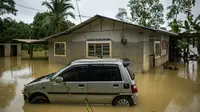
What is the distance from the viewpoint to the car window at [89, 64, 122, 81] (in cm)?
594

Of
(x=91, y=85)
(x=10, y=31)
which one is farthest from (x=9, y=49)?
(x=91, y=85)

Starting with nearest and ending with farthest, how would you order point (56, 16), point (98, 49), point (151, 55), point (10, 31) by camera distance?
1. point (151, 55)
2. point (98, 49)
3. point (56, 16)
4. point (10, 31)

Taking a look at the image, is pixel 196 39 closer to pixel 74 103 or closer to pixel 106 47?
pixel 106 47

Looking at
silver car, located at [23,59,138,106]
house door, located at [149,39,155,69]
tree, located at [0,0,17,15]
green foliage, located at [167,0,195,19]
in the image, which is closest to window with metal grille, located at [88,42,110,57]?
house door, located at [149,39,155,69]

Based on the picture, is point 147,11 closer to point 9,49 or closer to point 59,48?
point 59,48

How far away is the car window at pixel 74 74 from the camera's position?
240 inches

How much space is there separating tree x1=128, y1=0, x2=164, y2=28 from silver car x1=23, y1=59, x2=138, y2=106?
27.8 metres

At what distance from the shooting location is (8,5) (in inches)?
1094

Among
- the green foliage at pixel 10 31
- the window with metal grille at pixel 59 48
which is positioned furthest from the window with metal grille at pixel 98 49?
the green foliage at pixel 10 31

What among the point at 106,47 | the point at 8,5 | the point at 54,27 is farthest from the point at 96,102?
the point at 8,5

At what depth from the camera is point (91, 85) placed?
5961 mm

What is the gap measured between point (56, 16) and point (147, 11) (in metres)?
15.1

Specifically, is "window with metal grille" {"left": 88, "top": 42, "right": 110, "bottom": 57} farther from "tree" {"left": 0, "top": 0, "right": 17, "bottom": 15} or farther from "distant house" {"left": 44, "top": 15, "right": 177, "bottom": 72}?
"tree" {"left": 0, "top": 0, "right": 17, "bottom": 15}

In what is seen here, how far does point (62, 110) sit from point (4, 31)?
3044cm
